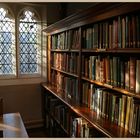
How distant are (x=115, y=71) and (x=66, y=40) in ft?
4.97

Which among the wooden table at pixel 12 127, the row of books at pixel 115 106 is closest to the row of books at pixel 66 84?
the row of books at pixel 115 106

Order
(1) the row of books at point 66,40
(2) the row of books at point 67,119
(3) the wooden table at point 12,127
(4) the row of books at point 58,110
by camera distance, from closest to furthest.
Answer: (3) the wooden table at point 12,127 → (2) the row of books at point 67,119 → (1) the row of books at point 66,40 → (4) the row of books at point 58,110

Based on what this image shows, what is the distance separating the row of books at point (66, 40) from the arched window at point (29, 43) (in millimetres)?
585

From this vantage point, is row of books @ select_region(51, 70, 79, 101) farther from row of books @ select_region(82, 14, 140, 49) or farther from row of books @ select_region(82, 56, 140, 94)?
row of books @ select_region(82, 14, 140, 49)

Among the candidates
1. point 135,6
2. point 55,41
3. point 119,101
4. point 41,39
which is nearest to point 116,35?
point 135,6

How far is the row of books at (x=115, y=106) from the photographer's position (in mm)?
1799

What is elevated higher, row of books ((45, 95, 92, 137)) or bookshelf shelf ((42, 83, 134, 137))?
bookshelf shelf ((42, 83, 134, 137))

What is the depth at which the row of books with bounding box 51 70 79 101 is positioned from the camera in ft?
10.1

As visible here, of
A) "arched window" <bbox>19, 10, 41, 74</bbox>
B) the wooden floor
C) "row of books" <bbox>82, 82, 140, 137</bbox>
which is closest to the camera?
"row of books" <bbox>82, 82, 140, 137</bbox>

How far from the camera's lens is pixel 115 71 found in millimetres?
2074

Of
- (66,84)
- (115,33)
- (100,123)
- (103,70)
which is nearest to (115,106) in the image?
(100,123)

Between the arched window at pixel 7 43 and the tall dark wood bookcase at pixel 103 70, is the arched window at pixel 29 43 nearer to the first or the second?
the arched window at pixel 7 43

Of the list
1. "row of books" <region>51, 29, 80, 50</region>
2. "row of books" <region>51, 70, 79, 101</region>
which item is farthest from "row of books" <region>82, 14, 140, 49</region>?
"row of books" <region>51, 70, 79, 101</region>

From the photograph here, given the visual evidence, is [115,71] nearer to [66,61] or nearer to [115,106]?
[115,106]
